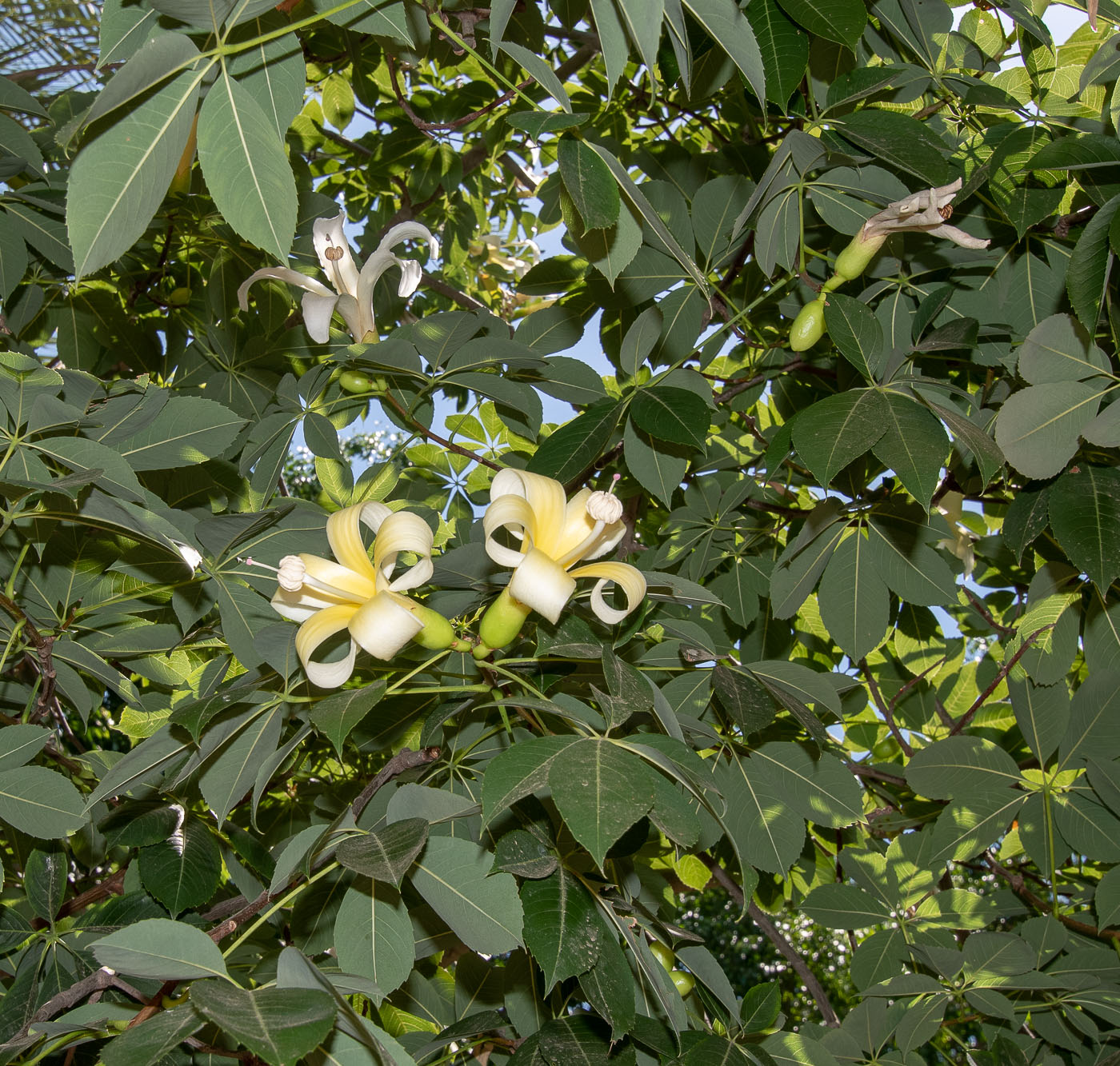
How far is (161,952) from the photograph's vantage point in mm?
729

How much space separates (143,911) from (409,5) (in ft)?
3.77

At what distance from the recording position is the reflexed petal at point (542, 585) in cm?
90

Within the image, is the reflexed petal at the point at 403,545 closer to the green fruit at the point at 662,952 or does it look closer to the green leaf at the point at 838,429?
the green leaf at the point at 838,429

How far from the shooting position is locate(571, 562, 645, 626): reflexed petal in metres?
0.95

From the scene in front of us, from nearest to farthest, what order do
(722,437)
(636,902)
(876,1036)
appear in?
(636,902)
(876,1036)
(722,437)

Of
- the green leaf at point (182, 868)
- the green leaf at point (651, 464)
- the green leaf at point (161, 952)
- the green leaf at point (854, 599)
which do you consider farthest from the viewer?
the green leaf at point (854, 599)

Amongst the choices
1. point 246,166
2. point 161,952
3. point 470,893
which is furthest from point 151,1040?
point 246,166

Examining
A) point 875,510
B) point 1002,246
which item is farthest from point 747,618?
point 1002,246

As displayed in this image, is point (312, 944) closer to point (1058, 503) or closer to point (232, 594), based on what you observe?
point (232, 594)

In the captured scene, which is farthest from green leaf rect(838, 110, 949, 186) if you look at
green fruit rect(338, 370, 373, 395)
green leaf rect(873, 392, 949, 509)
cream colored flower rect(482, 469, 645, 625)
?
green fruit rect(338, 370, 373, 395)

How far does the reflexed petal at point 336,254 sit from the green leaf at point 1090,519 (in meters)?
1.04

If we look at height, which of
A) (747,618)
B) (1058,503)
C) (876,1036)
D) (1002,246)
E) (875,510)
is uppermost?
(1002,246)

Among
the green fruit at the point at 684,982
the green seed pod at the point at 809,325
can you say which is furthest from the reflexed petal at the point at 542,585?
the green fruit at the point at 684,982

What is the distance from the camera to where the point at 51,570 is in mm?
1309
